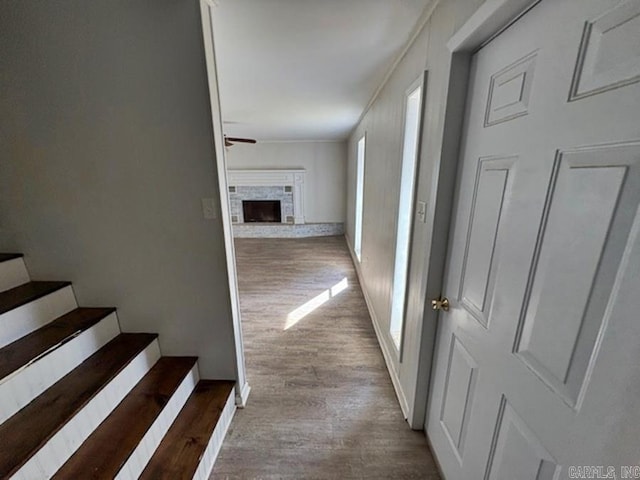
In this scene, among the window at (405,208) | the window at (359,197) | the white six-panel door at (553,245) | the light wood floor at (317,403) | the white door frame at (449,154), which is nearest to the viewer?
the white six-panel door at (553,245)

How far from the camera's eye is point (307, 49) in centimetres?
167

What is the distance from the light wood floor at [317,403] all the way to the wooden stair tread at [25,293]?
1.33 m

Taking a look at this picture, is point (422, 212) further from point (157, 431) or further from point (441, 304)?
point (157, 431)

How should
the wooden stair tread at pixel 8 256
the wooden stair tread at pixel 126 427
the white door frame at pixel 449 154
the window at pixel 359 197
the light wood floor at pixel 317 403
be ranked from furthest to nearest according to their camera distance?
1. the window at pixel 359 197
2. the wooden stair tread at pixel 8 256
3. the light wood floor at pixel 317 403
4. the wooden stair tread at pixel 126 427
5. the white door frame at pixel 449 154

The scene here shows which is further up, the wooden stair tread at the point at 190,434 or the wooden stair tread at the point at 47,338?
the wooden stair tread at the point at 47,338

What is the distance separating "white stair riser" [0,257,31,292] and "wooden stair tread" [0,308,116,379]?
0.34m

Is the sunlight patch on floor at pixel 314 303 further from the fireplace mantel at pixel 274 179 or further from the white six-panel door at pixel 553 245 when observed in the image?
the fireplace mantel at pixel 274 179

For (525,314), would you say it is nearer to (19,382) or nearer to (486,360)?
(486,360)

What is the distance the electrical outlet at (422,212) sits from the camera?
4.45ft

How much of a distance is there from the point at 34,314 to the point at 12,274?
1.14 feet

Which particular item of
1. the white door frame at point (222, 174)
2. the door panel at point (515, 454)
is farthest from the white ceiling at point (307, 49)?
the door panel at point (515, 454)

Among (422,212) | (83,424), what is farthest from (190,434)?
(422,212)

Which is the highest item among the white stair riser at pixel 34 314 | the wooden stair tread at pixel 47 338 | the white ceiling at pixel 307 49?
the white ceiling at pixel 307 49

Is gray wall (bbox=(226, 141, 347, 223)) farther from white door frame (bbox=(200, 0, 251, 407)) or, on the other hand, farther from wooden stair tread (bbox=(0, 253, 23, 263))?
wooden stair tread (bbox=(0, 253, 23, 263))
